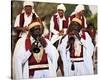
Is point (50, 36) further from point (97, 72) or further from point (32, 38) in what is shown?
point (97, 72)

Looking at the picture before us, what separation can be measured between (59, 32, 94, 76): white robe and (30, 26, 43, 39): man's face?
0.79 ft

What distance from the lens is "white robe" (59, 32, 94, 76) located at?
6.81 ft

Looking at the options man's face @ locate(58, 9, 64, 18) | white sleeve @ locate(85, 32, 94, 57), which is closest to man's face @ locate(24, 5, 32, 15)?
man's face @ locate(58, 9, 64, 18)

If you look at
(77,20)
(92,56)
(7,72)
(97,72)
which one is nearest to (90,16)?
(77,20)

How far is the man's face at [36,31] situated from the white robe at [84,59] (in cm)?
24

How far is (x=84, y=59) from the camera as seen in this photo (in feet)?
7.05

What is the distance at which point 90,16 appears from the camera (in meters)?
2.18

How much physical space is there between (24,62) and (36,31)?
11.9 inches

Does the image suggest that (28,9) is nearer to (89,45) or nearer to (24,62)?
(24,62)

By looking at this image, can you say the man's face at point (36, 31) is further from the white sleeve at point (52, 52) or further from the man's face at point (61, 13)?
the man's face at point (61, 13)

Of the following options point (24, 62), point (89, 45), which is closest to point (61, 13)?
point (89, 45)

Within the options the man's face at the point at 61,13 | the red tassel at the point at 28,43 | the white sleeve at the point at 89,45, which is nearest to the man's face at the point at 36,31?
the red tassel at the point at 28,43

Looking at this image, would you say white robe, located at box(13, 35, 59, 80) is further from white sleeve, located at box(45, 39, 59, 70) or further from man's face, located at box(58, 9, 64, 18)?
man's face, located at box(58, 9, 64, 18)

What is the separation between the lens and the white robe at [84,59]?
2074 millimetres
